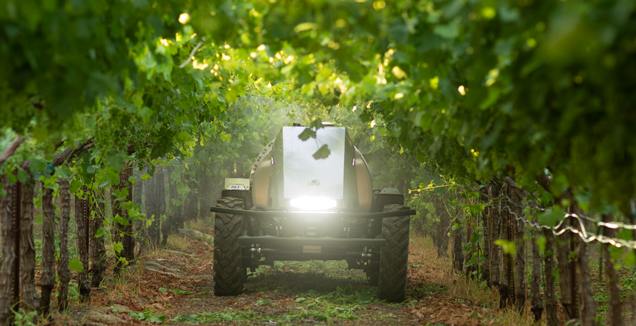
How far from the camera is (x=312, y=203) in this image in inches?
272

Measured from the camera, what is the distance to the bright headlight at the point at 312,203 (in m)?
6.90

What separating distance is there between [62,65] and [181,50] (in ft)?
5.55

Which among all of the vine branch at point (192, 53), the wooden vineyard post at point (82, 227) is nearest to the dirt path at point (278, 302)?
the wooden vineyard post at point (82, 227)

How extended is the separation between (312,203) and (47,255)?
3.20m

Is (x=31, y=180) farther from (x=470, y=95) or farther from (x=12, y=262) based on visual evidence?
(x=470, y=95)

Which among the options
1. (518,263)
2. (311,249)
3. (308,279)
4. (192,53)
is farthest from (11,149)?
(308,279)

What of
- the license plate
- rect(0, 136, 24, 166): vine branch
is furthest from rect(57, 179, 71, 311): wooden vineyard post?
the license plate

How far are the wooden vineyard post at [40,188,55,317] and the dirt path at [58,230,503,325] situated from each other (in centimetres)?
Answer: 25

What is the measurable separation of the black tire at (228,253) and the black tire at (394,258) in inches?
74.5

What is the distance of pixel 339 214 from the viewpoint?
6.47 m

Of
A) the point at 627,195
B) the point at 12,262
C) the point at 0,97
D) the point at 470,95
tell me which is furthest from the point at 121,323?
the point at 627,195

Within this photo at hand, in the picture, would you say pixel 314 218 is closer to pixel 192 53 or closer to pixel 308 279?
pixel 308 279

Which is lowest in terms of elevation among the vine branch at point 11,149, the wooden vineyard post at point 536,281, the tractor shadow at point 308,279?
the tractor shadow at point 308,279

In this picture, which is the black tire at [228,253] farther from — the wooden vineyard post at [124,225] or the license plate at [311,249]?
the wooden vineyard post at [124,225]
